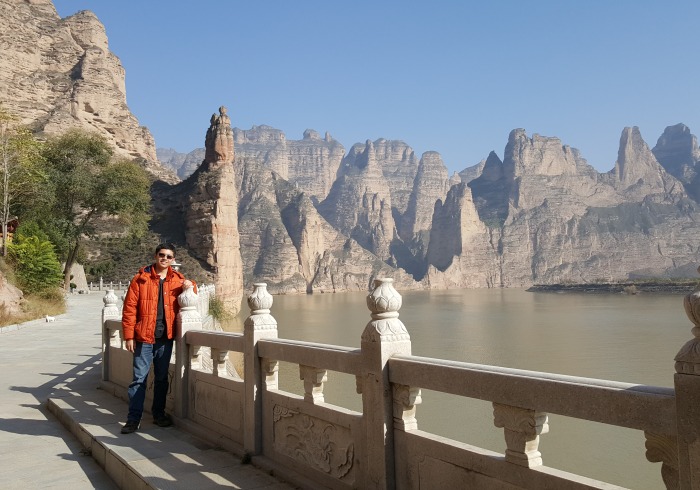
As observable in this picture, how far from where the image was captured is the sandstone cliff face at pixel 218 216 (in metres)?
61.9

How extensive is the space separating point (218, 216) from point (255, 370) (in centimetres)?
5858

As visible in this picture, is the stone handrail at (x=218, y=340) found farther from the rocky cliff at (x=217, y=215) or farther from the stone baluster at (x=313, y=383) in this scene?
the rocky cliff at (x=217, y=215)

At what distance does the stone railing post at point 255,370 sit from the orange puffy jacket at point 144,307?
1.56m

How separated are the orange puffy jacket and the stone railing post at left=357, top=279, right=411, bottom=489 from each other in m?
3.43

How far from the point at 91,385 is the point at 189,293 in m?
4.36

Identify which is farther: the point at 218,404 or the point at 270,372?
the point at 218,404

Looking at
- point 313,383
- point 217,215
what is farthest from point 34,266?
point 217,215

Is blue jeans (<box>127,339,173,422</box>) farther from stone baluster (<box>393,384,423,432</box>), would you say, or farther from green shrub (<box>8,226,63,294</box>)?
green shrub (<box>8,226,63,294</box>)

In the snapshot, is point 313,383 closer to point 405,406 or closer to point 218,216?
point 405,406

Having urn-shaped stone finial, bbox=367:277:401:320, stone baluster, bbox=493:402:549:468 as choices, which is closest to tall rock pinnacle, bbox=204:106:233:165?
urn-shaped stone finial, bbox=367:277:401:320

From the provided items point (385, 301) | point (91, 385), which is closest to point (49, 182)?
point (91, 385)

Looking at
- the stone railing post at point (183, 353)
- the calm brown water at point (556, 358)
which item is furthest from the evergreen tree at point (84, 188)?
the stone railing post at point (183, 353)

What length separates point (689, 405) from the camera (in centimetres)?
243

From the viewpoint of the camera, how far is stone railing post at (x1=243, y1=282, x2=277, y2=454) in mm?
5398
